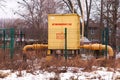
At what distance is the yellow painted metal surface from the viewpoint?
59.2 ft

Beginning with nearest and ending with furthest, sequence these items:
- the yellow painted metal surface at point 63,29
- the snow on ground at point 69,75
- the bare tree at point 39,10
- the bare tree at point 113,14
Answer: the snow on ground at point 69,75
the yellow painted metal surface at point 63,29
the bare tree at point 113,14
the bare tree at point 39,10

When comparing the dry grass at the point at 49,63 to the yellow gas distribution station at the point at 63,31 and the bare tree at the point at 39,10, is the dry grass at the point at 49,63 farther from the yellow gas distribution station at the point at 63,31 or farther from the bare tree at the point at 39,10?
the bare tree at the point at 39,10

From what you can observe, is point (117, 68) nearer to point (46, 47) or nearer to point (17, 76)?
point (17, 76)

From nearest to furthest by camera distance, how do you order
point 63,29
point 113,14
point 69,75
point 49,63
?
point 69,75, point 49,63, point 63,29, point 113,14

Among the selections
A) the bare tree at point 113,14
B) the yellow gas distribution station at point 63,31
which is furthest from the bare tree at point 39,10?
the yellow gas distribution station at point 63,31

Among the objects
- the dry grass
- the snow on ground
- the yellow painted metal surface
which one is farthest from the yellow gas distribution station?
the snow on ground

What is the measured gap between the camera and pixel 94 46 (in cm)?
1898

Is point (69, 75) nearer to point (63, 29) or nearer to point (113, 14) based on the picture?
point (63, 29)

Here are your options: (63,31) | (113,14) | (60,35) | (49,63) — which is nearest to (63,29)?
(63,31)

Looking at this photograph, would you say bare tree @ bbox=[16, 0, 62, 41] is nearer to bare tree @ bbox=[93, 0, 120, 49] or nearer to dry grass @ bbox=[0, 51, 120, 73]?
bare tree @ bbox=[93, 0, 120, 49]

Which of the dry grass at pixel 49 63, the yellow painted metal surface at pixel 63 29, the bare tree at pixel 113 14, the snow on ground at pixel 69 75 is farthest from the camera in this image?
the bare tree at pixel 113 14

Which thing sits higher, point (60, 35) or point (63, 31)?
point (63, 31)

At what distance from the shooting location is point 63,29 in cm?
1802

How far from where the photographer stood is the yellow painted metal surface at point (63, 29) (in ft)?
59.2
